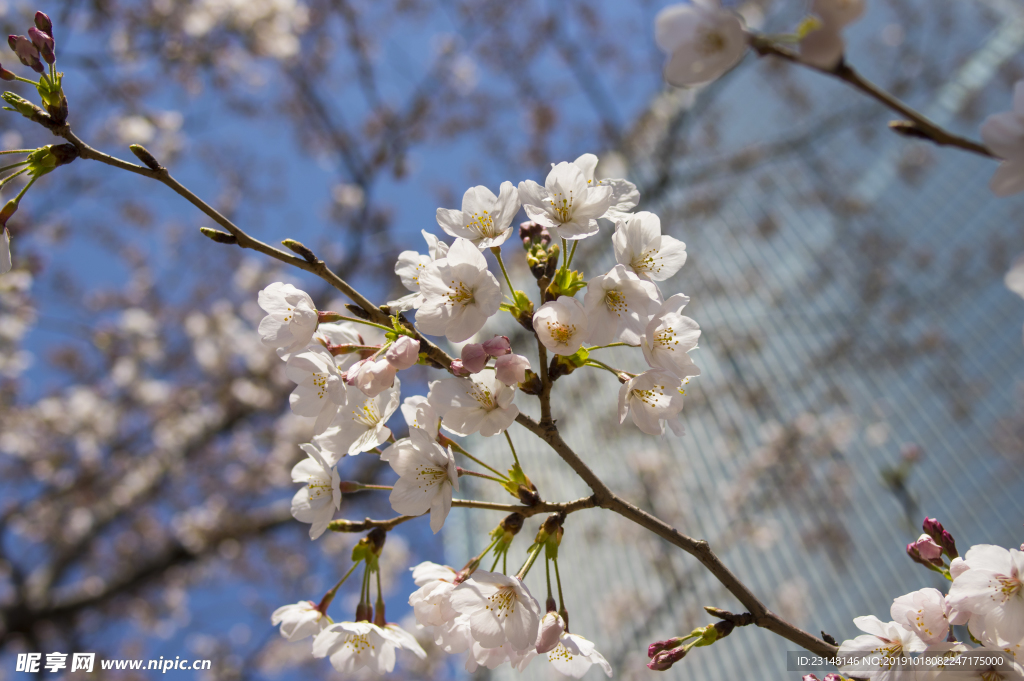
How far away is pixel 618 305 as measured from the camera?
804 mm

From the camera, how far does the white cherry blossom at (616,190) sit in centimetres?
92

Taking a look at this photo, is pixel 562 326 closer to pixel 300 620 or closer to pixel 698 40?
pixel 698 40

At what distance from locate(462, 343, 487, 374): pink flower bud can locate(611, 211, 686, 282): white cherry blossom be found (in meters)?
0.28

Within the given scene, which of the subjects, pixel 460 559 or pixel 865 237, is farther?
pixel 460 559

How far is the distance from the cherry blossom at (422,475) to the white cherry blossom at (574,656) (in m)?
0.28

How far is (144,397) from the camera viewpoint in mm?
5379

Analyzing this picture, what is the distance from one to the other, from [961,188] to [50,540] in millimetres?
11131

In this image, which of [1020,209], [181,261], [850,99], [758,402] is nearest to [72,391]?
[181,261]

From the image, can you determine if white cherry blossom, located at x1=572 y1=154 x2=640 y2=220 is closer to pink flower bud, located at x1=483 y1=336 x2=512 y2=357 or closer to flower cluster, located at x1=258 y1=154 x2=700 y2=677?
flower cluster, located at x1=258 y1=154 x2=700 y2=677

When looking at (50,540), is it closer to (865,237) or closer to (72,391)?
(72,391)

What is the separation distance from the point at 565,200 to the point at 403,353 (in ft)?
1.17

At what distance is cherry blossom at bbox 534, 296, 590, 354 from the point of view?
2.43 ft

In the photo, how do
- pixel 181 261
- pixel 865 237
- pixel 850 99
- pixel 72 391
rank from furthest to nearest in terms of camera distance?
pixel 850 99 < pixel 865 237 < pixel 181 261 < pixel 72 391

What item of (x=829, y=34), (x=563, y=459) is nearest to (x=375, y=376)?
(x=563, y=459)
